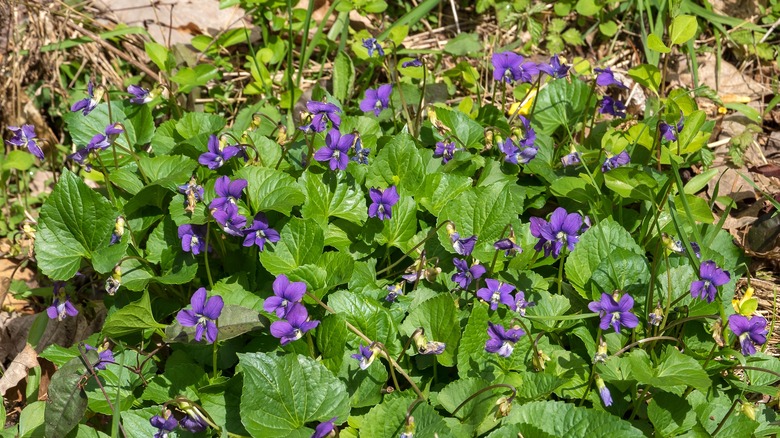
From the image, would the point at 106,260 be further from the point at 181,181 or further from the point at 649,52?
the point at 649,52

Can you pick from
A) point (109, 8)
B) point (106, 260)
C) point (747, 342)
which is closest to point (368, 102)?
point (106, 260)

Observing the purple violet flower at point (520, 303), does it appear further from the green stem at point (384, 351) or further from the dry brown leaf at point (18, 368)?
the dry brown leaf at point (18, 368)

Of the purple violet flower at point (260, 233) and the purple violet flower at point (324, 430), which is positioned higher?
the purple violet flower at point (260, 233)

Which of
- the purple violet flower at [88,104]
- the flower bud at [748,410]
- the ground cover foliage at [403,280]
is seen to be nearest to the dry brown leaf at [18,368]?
the ground cover foliage at [403,280]

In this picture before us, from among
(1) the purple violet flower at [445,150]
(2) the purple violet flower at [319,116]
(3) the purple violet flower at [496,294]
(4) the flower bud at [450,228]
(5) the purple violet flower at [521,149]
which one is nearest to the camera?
(3) the purple violet flower at [496,294]

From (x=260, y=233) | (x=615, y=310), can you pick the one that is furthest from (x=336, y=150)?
(x=615, y=310)

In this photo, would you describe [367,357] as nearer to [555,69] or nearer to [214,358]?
[214,358]

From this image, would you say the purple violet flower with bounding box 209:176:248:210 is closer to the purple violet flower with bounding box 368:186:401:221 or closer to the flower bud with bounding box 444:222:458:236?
the purple violet flower with bounding box 368:186:401:221
